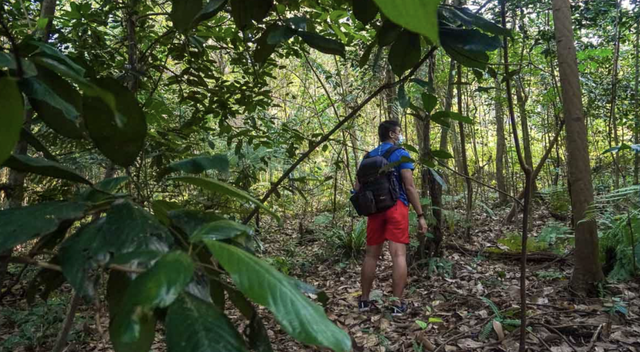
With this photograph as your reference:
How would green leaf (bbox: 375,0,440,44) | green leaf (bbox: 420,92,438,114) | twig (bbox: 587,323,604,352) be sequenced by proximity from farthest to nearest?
twig (bbox: 587,323,604,352) → green leaf (bbox: 420,92,438,114) → green leaf (bbox: 375,0,440,44)

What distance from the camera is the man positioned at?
11.1ft

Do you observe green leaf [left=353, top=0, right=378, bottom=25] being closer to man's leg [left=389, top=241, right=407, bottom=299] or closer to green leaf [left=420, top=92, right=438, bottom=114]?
green leaf [left=420, top=92, right=438, bottom=114]

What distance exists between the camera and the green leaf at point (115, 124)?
56 cm

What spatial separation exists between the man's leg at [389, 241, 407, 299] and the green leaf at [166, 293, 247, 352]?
311cm

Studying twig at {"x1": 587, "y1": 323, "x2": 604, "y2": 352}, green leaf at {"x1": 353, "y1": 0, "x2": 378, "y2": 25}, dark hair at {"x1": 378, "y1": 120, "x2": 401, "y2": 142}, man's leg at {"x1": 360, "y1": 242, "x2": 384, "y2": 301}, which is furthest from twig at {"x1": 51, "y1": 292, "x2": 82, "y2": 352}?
dark hair at {"x1": 378, "y1": 120, "x2": 401, "y2": 142}

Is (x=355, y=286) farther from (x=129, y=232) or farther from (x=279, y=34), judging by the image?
(x=129, y=232)

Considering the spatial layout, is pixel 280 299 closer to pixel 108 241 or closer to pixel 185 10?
pixel 108 241

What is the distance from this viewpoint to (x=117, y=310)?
1.47 ft

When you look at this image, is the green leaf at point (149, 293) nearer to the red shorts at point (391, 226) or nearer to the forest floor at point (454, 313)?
the forest floor at point (454, 313)

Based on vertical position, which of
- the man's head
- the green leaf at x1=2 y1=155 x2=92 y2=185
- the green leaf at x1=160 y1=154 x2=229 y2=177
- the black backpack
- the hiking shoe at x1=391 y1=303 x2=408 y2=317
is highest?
the man's head

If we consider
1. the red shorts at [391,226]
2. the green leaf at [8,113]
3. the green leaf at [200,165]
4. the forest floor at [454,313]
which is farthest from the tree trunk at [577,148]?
the green leaf at [8,113]

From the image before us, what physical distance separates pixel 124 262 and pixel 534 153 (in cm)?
980

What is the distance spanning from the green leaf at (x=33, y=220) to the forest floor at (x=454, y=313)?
236cm

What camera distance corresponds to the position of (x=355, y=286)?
4.10 m
